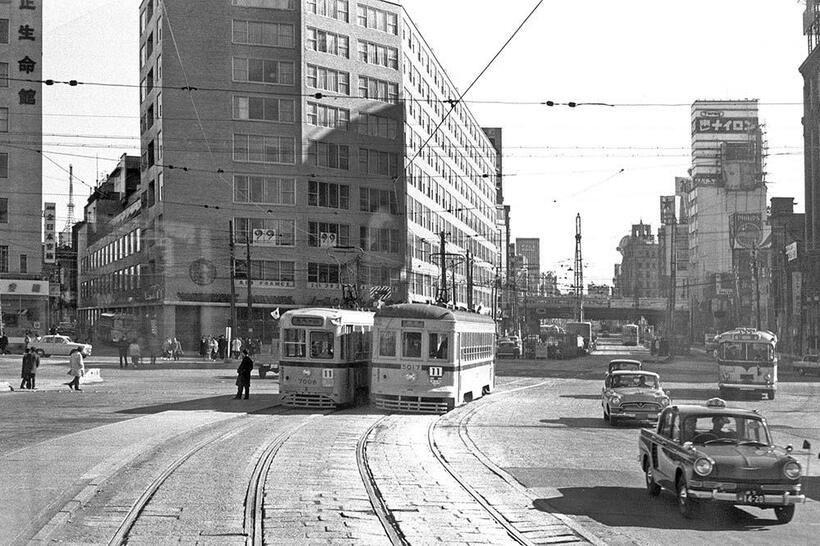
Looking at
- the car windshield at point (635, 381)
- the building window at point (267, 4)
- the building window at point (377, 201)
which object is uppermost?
the building window at point (267, 4)

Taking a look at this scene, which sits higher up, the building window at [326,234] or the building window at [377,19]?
the building window at [377,19]

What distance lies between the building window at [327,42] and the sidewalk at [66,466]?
51912mm

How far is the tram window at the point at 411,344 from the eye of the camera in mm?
28719

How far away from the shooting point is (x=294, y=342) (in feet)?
96.6

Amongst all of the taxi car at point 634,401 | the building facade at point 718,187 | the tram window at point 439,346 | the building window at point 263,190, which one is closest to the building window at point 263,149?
the building window at point 263,190

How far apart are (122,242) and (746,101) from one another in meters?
133

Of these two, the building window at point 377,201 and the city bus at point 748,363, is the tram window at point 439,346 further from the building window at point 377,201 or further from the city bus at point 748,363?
the building window at point 377,201

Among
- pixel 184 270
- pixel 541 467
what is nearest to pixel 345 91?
pixel 184 270

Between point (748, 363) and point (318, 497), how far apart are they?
1138 inches

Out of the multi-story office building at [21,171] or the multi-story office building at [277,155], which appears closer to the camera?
the multi-story office building at [21,171]

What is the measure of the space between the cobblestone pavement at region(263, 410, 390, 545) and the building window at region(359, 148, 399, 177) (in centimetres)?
5693

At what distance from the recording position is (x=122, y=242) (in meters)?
82.8

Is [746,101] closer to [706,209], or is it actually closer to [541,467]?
[706,209]

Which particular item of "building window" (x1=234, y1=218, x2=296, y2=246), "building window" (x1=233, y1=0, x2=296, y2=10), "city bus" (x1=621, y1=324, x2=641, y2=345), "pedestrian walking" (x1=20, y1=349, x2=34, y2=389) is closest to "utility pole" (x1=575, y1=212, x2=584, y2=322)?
"city bus" (x1=621, y1=324, x2=641, y2=345)
